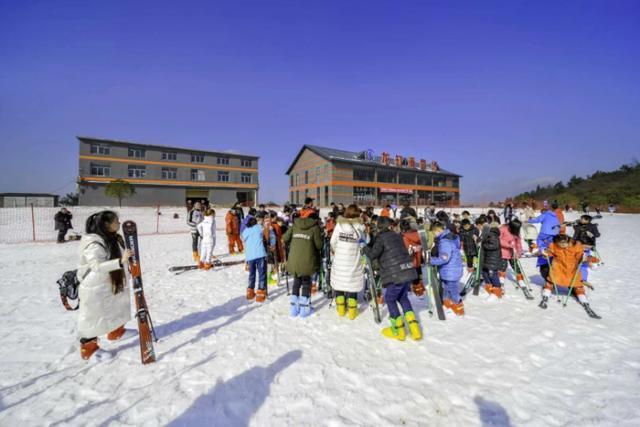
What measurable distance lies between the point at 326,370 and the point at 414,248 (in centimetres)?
370

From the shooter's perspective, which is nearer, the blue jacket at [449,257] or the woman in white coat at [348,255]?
the woman in white coat at [348,255]

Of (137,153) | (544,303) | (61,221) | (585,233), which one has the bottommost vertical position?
(544,303)

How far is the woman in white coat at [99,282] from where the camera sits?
3.31 meters

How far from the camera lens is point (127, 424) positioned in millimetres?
2547

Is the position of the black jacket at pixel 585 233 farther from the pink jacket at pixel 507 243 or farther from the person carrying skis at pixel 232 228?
the person carrying skis at pixel 232 228

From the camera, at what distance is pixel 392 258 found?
13.7 feet

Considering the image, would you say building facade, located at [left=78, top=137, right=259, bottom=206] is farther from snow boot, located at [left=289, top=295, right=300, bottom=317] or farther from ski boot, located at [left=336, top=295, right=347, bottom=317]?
ski boot, located at [left=336, top=295, right=347, bottom=317]

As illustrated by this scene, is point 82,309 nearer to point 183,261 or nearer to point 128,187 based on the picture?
point 183,261

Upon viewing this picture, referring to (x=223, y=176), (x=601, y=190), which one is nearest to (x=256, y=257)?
(x=223, y=176)

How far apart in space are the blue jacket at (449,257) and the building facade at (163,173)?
36.8 m

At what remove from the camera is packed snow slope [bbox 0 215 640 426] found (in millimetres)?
2689

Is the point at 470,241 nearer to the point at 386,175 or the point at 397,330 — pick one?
the point at 397,330

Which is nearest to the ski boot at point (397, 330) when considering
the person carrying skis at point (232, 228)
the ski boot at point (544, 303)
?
the ski boot at point (544, 303)

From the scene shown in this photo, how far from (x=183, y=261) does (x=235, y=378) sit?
8106 millimetres
